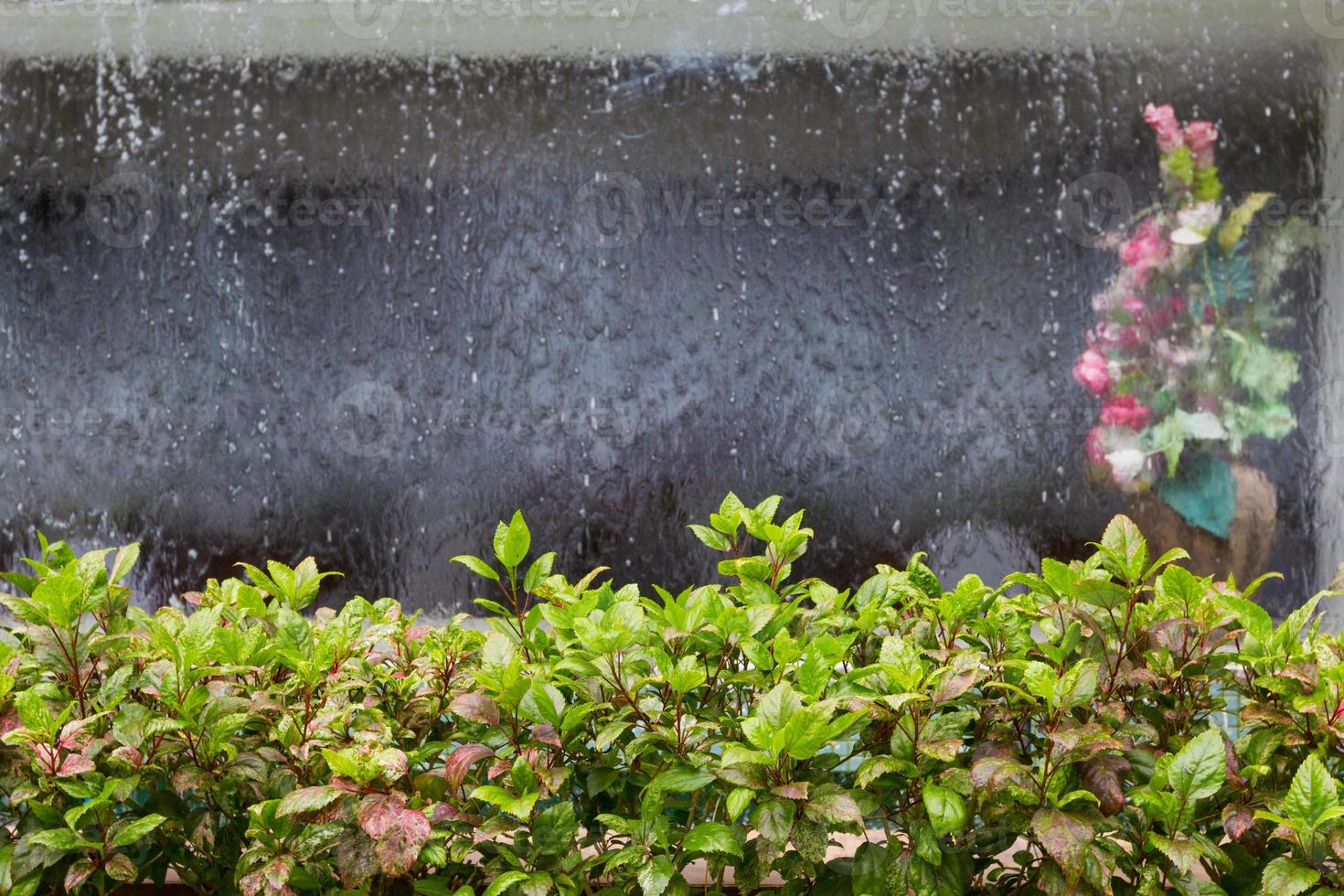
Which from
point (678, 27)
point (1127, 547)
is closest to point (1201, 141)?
point (678, 27)

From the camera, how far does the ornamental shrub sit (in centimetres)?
97

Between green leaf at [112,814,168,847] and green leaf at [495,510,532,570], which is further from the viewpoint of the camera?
green leaf at [495,510,532,570]

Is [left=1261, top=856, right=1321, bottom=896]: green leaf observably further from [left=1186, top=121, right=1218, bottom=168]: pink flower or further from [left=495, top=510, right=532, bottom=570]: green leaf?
[left=1186, top=121, right=1218, bottom=168]: pink flower

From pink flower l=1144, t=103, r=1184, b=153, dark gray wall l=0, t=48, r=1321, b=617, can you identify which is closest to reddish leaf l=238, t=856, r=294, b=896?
dark gray wall l=0, t=48, r=1321, b=617

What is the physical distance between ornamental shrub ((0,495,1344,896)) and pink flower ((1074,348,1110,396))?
5.53 ft

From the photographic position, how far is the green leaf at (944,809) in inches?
37.4

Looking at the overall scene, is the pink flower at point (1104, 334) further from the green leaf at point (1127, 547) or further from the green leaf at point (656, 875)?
the green leaf at point (656, 875)

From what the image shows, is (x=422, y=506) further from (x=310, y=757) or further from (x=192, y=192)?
(x=310, y=757)

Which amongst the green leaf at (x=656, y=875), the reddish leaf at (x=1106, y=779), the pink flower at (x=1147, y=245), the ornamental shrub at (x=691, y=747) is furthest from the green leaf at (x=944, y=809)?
the pink flower at (x=1147, y=245)

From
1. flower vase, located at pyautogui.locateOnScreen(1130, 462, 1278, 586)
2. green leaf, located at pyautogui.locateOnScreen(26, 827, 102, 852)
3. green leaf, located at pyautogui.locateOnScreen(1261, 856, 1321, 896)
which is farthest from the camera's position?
flower vase, located at pyautogui.locateOnScreen(1130, 462, 1278, 586)

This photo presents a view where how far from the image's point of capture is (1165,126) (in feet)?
9.19

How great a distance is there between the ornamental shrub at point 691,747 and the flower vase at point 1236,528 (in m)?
1.68

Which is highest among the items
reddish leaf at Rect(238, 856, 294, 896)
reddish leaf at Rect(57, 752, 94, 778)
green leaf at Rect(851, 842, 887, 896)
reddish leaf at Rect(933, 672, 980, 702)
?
reddish leaf at Rect(933, 672, 980, 702)

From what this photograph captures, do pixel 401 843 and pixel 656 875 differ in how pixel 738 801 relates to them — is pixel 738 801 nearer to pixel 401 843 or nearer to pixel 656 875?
pixel 656 875
